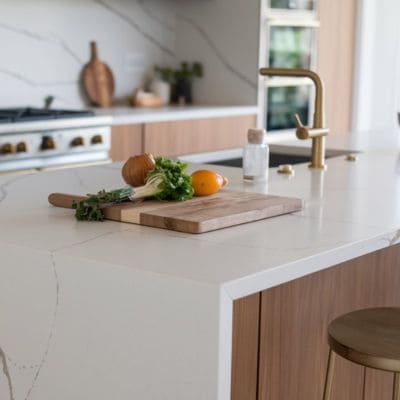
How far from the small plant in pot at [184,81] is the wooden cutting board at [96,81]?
1.79ft

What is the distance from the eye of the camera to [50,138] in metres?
4.08

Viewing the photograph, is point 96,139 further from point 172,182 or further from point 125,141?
point 172,182

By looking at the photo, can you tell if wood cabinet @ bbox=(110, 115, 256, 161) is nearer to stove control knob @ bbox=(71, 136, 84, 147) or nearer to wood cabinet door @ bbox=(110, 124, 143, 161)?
wood cabinet door @ bbox=(110, 124, 143, 161)

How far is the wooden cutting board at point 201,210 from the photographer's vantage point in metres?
1.92

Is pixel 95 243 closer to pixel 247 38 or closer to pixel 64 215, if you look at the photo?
pixel 64 215

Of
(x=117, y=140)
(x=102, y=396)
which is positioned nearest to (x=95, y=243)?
(x=102, y=396)

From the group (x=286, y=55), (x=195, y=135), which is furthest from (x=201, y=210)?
(x=286, y=55)

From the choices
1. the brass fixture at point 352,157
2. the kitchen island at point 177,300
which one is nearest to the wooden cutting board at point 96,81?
the brass fixture at point 352,157

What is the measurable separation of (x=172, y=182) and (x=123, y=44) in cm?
336

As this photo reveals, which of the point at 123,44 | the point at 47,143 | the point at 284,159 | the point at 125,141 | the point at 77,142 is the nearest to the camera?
the point at 284,159

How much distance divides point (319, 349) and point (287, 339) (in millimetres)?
178

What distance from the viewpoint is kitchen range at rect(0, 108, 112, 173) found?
3.91 m

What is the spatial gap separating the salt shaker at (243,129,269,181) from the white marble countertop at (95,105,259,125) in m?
1.88

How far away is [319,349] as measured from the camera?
217 cm
